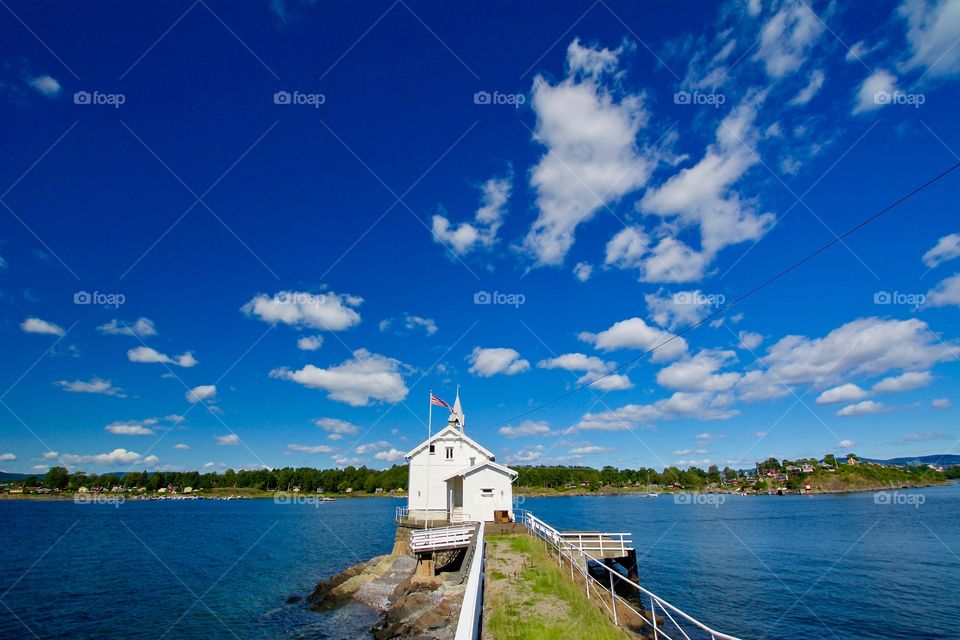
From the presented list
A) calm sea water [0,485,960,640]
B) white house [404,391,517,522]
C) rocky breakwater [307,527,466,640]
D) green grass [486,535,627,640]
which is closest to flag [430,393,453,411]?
white house [404,391,517,522]

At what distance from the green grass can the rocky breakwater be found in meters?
3.14

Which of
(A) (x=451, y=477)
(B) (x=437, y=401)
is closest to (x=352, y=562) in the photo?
(A) (x=451, y=477)

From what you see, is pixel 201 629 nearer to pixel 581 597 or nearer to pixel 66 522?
pixel 581 597

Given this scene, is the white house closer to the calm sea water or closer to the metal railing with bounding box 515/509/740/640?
the metal railing with bounding box 515/509/740/640

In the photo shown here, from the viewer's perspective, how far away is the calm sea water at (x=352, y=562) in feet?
76.9

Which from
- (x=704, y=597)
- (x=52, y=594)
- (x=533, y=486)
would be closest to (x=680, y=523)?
(x=704, y=597)

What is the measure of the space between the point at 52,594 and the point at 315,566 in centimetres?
1685

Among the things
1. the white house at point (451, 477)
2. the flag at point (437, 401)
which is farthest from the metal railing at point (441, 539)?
the flag at point (437, 401)

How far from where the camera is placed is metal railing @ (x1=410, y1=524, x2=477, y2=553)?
1068 inches

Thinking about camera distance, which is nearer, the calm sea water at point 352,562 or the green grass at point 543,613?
the green grass at point 543,613

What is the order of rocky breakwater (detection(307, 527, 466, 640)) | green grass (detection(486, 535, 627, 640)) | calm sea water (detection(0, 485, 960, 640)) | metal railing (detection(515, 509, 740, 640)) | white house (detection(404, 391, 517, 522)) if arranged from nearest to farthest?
green grass (detection(486, 535, 627, 640)) < metal railing (detection(515, 509, 740, 640)) < rocky breakwater (detection(307, 527, 466, 640)) < calm sea water (detection(0, 485, 960, 640)) < white house (detection(404, 391, 517, 522))

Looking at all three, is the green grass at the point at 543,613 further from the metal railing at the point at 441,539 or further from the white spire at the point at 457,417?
the white spire at the point at 457,417

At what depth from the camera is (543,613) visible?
472 inches

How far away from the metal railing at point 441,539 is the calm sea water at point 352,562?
13.6ft
